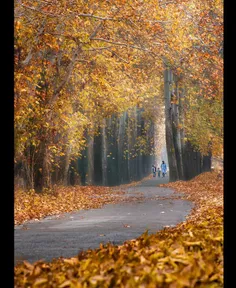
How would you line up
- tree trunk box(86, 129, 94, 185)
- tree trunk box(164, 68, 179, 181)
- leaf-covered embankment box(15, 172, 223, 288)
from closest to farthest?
leaf-covered embankment box(15, 172, 223, 288)
tree trunk box(86, 129, 94, 185)
tree trunk box(164, 68, 179, 181)

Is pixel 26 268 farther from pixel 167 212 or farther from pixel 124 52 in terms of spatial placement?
pixel 124 52

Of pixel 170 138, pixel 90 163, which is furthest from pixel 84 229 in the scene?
pixel 170 138

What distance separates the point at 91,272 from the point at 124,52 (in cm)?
1989

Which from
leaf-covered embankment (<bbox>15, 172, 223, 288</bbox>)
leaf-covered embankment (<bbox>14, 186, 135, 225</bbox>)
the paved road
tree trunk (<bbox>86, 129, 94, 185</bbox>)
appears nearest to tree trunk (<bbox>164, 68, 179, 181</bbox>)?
tree trunk (<bbox>86, 129, 94, 185</bbox>)

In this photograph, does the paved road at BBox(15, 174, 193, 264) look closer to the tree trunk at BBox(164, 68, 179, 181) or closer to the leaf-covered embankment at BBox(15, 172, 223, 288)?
the leaf-covered embankment at BBox(15, 172, 223, 288)

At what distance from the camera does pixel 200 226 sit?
9.33 m

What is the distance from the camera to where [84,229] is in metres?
12.6

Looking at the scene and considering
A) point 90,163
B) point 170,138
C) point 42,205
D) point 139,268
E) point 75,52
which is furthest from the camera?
point 170,138

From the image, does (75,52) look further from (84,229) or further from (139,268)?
(139,268)

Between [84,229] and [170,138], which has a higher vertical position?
[170,138]

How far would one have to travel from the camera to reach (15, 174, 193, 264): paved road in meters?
9.59

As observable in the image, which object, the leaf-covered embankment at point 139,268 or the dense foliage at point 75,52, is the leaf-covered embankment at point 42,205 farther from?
the leaf-covered embankment at point 139,268

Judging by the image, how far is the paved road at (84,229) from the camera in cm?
959
